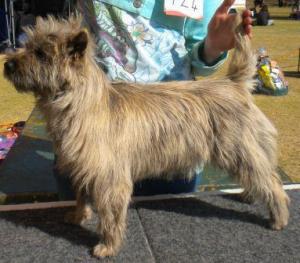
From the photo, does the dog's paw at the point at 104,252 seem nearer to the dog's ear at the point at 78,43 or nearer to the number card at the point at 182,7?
the dog's ear at the point at 78,43

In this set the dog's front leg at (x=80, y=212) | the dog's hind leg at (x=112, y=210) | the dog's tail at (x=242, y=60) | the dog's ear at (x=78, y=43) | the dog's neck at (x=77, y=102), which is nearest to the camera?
the dog's ear at (x=78, y=43)

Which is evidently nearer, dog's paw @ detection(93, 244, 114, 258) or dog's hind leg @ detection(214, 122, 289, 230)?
dog's paw @ detection(93, 244, 114, 258)

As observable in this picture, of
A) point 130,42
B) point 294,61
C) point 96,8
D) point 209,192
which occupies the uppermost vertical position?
point 96,8

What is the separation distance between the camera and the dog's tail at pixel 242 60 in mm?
2189

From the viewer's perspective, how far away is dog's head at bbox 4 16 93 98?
187cm

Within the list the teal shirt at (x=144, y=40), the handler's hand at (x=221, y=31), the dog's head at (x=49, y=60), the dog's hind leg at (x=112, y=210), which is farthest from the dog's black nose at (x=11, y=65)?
the handler's hand at (x=221, y=31)

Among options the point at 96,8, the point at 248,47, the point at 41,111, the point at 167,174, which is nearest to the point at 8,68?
the point at 41,111

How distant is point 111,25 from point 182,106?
2.14 ft

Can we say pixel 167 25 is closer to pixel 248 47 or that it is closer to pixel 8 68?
pixel 248 47

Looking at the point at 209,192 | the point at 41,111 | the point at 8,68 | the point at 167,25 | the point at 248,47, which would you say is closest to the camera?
the point at 8,68

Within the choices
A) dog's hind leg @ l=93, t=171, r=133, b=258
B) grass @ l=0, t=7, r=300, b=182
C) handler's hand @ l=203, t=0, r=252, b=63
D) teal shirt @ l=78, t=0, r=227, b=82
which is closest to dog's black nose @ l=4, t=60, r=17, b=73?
dog's hind leg @ l=93, t=171, r=133, b=258

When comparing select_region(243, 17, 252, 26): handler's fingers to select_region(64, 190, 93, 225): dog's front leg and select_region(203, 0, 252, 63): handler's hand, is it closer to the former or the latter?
select_region(203, 0, 252, 63): handler's hand

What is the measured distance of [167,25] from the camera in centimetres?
257

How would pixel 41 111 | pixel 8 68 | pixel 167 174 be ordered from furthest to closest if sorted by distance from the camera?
pixel 167 174
pixel 41 111
pixel 8 68
